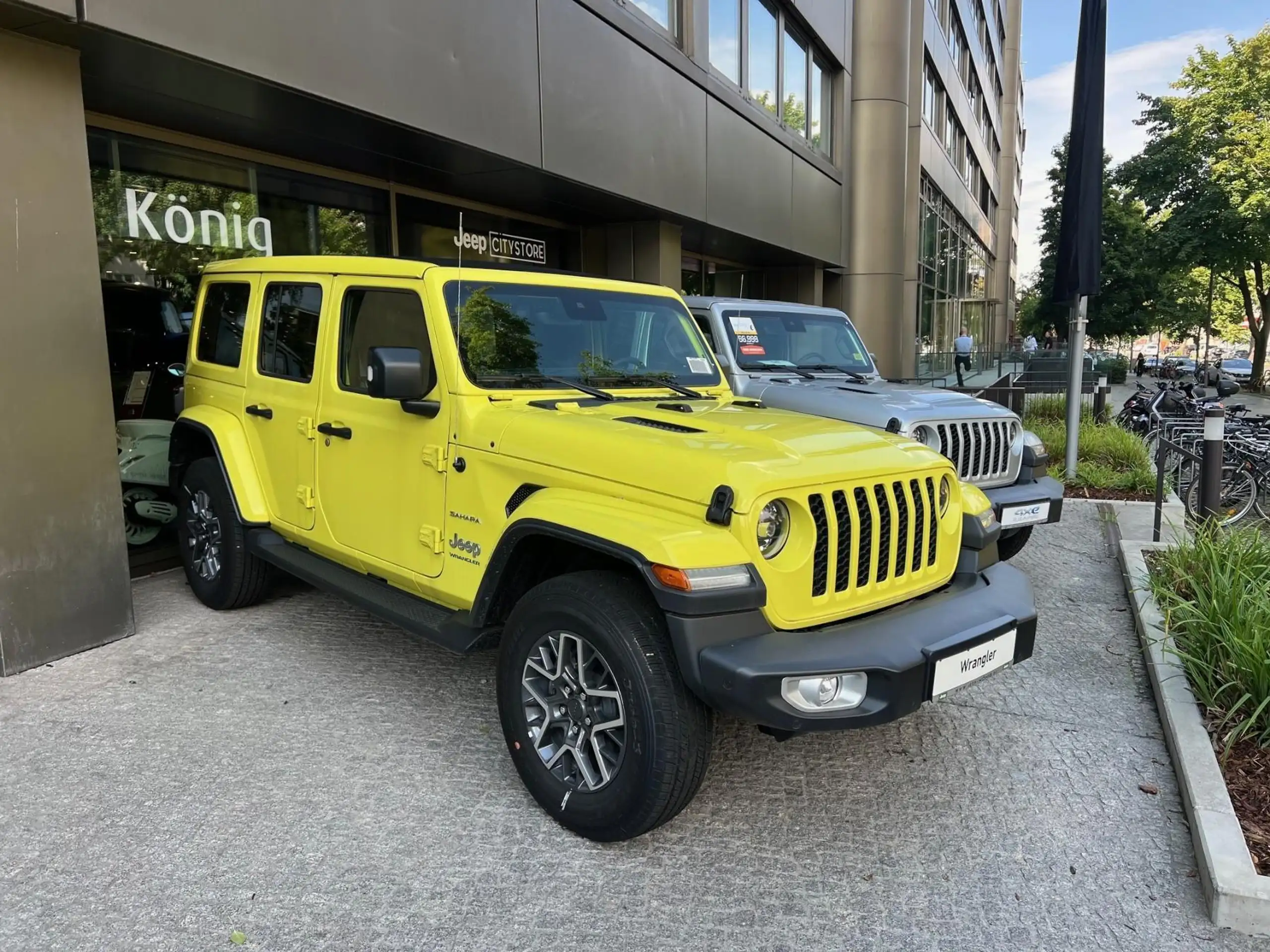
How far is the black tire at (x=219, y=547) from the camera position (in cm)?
513

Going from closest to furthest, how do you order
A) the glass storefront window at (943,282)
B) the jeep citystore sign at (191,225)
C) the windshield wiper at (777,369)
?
the jeep citystore sign at (191,225), the windshield wiper at (777,369), the glass storefront window at (943,282)

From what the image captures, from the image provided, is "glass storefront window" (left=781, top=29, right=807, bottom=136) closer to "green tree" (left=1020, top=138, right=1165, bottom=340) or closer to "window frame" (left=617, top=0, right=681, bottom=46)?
"window frame" (left=617, top=0, right=681, bottom=46)

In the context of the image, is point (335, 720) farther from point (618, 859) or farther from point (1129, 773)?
point (1129, 773)

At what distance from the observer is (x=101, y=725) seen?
4.03 meters

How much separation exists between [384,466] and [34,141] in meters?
2.50

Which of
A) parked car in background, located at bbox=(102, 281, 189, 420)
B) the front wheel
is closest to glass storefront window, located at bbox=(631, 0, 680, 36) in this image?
parked car in background, located at bbox=(102, 281, 189, 420)

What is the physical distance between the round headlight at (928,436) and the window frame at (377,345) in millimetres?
3312

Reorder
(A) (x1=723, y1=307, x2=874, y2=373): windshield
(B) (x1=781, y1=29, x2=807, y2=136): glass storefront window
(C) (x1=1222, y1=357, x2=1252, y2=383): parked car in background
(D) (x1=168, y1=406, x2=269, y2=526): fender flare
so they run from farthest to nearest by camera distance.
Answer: (C) (x1=1222, y1=357, x2=1252, y2=383): parked car in background
(B) (x1=781, y1=29, x2=807, y2=136): glass storefront window
(A) (x1=723, y1=307, x2=874, y2=373): windshield
(D) (x1=168, y1=406, x2=269, y2=526): fender flare

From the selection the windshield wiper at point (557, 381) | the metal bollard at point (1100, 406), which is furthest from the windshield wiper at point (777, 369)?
the metal bollard at point (1100, 406)

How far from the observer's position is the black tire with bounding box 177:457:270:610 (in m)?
5.13

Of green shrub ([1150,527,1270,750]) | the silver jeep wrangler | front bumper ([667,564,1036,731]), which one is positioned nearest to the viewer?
front bumper ([667,564,1036,731])

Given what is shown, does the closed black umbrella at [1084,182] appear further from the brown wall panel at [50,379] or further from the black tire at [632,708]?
the brown wall panel at [50,379]

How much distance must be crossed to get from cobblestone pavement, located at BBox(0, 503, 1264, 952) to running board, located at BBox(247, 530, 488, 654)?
0.55 meters

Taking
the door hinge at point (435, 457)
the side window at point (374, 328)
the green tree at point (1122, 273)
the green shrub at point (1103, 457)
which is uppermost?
the green tree at point (1122, 273)
